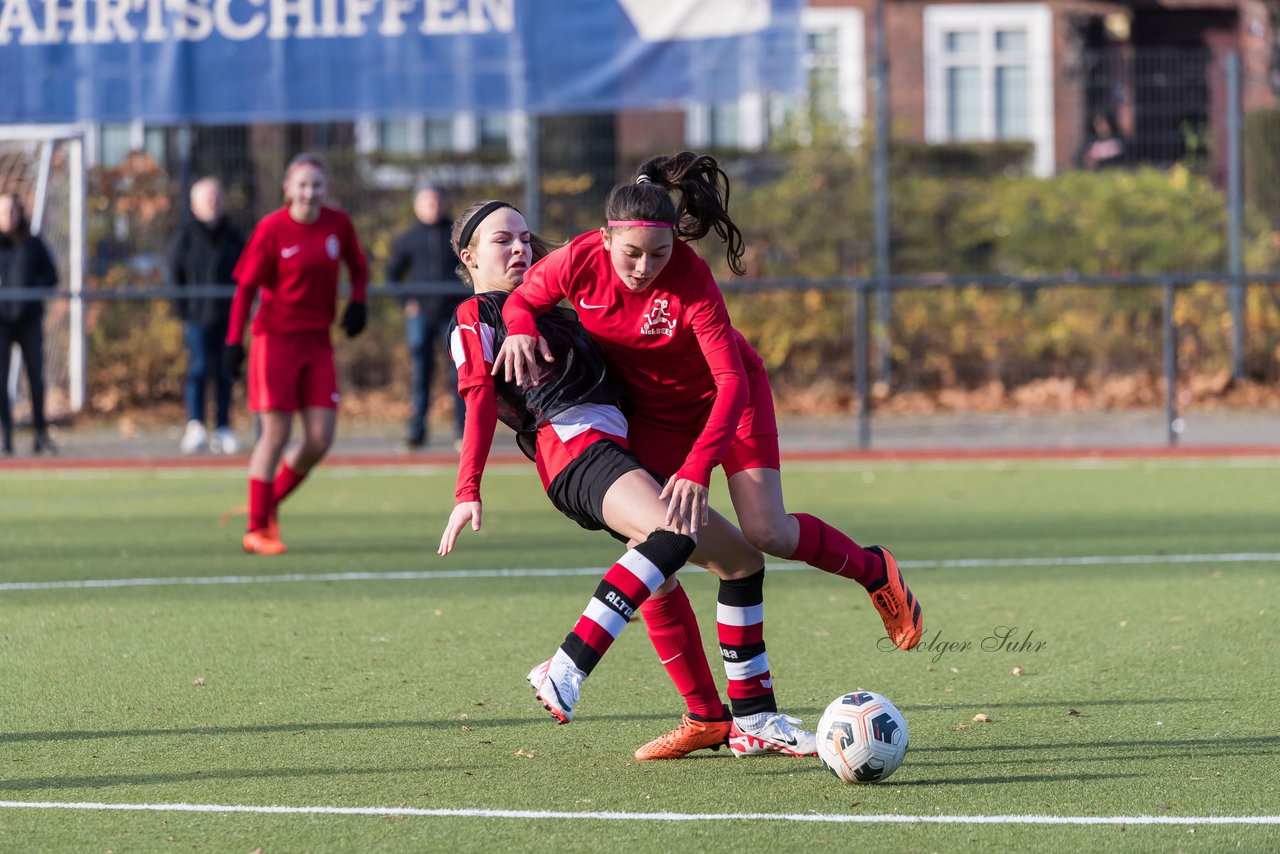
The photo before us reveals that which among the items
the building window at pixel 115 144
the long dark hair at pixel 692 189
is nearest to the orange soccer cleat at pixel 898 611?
the long dark hair at pixel 692 189

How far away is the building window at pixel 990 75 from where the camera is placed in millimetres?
19469

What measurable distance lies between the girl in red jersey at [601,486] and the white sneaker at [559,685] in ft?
0.84

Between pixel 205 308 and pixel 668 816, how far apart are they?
421 inches

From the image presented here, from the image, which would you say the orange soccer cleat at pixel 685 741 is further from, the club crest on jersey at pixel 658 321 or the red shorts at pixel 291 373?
the red shorts at pixel 291 373

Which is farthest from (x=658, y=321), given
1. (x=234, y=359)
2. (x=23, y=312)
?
(x=23, y=312)

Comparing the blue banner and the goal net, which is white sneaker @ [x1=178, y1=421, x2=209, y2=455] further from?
the blue banner

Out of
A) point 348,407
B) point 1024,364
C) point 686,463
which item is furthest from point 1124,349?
point 686,463

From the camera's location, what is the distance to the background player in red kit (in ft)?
15.8

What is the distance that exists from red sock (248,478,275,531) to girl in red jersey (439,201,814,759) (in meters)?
4.18

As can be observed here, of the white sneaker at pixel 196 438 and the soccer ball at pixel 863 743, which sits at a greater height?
the white sneaker at pixel 196 438

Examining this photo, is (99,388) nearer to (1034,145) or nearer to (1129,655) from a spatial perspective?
(1034,145)

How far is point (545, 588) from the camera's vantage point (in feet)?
26.7

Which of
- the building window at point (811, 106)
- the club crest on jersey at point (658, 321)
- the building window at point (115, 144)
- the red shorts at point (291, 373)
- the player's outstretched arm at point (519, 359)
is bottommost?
the red shorts at point (291, 373)

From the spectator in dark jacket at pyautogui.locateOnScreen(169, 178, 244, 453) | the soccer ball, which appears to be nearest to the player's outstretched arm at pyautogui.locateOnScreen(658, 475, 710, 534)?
Answer: the soccer ball
